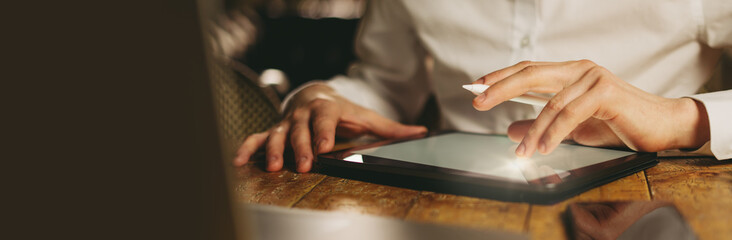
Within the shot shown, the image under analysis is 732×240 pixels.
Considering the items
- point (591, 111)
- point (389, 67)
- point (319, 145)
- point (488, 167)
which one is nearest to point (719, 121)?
point (591, 111)

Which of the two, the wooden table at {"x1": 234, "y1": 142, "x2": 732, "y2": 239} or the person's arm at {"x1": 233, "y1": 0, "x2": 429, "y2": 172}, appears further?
the person's arm at {"x1": 233, "y1": 0, "x2": 429, "y2": 172}

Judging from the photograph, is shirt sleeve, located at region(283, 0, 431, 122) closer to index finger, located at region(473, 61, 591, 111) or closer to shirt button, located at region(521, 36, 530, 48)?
shirt button, located at region(521, 36, 530, 48)

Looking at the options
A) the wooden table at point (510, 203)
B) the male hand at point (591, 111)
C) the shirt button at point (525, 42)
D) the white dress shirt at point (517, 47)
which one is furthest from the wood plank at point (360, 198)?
the shirt button at point (525, 42)

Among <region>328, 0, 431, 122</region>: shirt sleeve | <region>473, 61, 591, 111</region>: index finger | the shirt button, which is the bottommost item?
<region>328, 0, 431, 122</region>: shirt sleeve

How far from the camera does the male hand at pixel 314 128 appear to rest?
1.53ft

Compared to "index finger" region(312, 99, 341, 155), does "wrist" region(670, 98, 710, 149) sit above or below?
above

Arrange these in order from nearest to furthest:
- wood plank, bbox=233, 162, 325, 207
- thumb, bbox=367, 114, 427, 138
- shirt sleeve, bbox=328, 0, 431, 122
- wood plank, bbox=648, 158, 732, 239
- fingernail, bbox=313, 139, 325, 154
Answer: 1. wood plank, bbox=648, 158, 732, 239
2. wood plank, bbox=233, 162, 325, 207
3. fingernail, bbox=313, 139, 325, 154
4. thumb, bbox=367, 114, 427, 138
5. shirt sleeve, bbox=328, 0, 431, 122

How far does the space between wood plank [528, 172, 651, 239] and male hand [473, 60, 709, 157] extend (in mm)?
53

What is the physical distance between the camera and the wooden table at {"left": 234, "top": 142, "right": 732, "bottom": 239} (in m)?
0.26

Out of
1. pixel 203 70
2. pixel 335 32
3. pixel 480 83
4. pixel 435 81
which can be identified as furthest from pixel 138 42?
pixel 335 32

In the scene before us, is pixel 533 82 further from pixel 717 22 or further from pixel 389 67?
pixel 389 67

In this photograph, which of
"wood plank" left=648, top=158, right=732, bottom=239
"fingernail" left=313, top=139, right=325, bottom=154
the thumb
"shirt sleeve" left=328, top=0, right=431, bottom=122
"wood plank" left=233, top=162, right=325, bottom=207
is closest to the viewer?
"wood plank" left=648, top=158, right=732, bottom=239

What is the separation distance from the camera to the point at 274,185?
39 centimetres

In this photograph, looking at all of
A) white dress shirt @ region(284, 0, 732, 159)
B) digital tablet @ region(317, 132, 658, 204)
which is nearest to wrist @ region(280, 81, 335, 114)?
white dress shirt @ region(284, 0, 732, 159)
